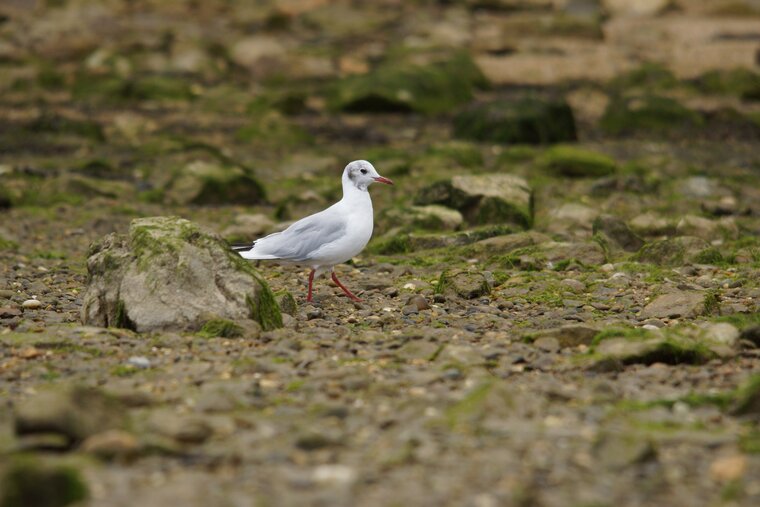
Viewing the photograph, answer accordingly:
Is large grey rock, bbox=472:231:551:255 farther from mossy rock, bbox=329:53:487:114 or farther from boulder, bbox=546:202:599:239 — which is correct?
mossy rock, bbox=329:53:487:114

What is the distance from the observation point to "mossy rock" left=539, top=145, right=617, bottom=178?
51.2ft

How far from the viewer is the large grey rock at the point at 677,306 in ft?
27.1

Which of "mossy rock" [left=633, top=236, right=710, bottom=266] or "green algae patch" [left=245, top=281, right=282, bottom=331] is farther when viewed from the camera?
"mossy rock" [left=633, top=236, right=710, bottom=266]

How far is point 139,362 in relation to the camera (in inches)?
271

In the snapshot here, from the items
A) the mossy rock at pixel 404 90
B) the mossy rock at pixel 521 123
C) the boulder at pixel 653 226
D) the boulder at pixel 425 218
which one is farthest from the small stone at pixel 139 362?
the mossy rock at pixel 404 90

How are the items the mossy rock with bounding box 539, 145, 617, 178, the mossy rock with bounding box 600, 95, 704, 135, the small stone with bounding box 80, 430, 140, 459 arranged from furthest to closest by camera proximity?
the mossy rock with bounding box 600, 95, 704, 135 → the mossy rock with bounding box 539, 145, 617, 178 → the small stone with bounding box 80, 430, 140, 459

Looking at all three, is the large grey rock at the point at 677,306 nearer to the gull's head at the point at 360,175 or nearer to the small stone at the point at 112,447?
the gull's head at the point at 360,175

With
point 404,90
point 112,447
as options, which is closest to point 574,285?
point 112,447

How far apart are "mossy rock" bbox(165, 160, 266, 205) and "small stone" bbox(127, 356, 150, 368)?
765 centimetres

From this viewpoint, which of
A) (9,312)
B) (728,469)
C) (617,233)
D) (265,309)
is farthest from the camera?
(617,233)

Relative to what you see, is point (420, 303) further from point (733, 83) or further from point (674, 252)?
point (733, 83)

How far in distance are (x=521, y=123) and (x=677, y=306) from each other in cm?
965

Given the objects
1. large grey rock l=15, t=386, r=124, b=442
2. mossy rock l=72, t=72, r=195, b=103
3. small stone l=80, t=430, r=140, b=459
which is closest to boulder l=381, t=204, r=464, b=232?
large grey rock l=15, t=386, r=124, b=442

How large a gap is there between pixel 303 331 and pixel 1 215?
279 inches
